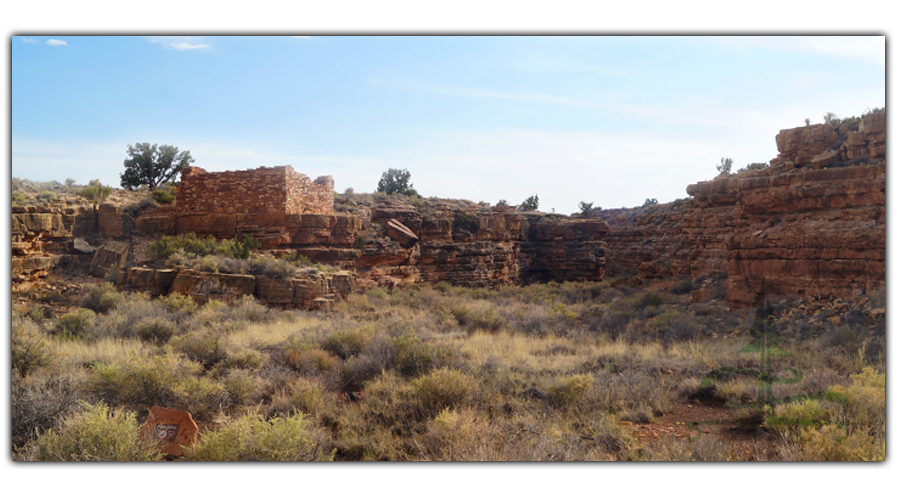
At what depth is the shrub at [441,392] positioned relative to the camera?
18.8 feet

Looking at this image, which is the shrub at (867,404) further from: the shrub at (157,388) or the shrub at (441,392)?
the shrub at (157,388)

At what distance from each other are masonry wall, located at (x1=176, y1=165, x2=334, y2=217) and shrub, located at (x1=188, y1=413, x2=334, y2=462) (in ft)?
44.9

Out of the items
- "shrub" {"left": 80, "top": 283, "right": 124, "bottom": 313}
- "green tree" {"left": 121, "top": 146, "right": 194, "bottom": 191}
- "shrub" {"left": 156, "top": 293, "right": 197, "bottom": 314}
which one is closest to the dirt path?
"shrub" {"left": 156, "top": 293, "right": 197, "bottom": 314}

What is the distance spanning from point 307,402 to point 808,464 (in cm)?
515

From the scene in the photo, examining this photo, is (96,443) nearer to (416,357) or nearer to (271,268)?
(416,357)

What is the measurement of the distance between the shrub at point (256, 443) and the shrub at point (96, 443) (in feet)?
1.64

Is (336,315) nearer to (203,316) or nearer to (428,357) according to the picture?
(203,316)

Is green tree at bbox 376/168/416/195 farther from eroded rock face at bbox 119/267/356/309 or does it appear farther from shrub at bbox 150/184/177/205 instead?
eroded rock face at bbox 119/267/356/309

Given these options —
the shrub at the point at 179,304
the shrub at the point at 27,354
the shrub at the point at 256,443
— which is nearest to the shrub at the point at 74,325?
the shrub at the point at 179,304

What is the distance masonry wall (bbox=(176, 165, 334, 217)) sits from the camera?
17172 millimetres

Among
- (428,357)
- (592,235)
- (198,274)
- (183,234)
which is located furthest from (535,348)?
(592,235)

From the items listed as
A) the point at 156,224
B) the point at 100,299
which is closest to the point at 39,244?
the point at 100,299

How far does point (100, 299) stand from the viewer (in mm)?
12008

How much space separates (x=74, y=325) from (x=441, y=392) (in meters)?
8.30
